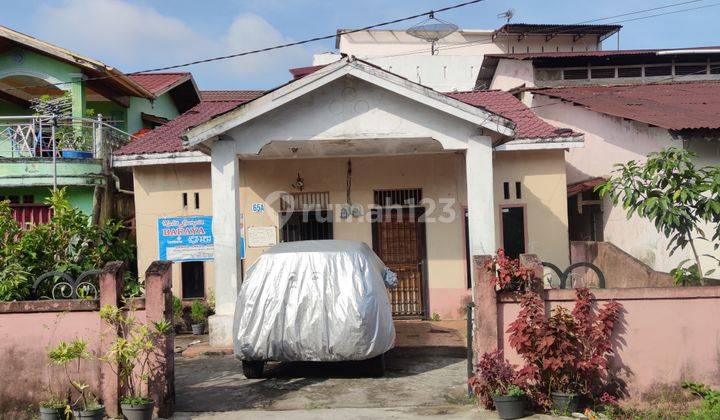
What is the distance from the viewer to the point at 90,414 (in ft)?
21.2

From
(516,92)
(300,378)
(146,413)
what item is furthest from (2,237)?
(516,92)

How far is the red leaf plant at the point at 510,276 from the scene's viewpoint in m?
7.06

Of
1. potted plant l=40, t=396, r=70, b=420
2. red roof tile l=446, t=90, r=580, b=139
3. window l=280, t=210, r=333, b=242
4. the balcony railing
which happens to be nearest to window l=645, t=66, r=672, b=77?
red roof tile l=446, t=90, r=580, b=139

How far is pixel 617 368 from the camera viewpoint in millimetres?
6977

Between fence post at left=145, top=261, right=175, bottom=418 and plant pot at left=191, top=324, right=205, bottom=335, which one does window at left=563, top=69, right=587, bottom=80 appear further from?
fence post at left=145, top=261, right=175, bottom=418

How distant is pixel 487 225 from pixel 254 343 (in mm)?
4298

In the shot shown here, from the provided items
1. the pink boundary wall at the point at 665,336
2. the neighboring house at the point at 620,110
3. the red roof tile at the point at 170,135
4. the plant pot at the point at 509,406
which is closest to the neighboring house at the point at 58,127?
the red roof tile at the point at 170,135

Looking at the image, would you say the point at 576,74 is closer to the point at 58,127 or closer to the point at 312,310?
the point at 312,310

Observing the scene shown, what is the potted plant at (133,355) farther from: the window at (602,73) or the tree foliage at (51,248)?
the window at (602,73)

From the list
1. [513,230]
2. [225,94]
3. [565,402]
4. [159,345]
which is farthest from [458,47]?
[159,345]

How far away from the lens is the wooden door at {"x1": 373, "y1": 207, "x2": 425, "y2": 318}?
13093 mm

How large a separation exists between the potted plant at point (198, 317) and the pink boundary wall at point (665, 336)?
7434mm

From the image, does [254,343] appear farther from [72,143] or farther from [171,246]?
[72,143]

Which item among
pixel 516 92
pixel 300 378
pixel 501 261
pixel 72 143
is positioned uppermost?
pixel 516 92
